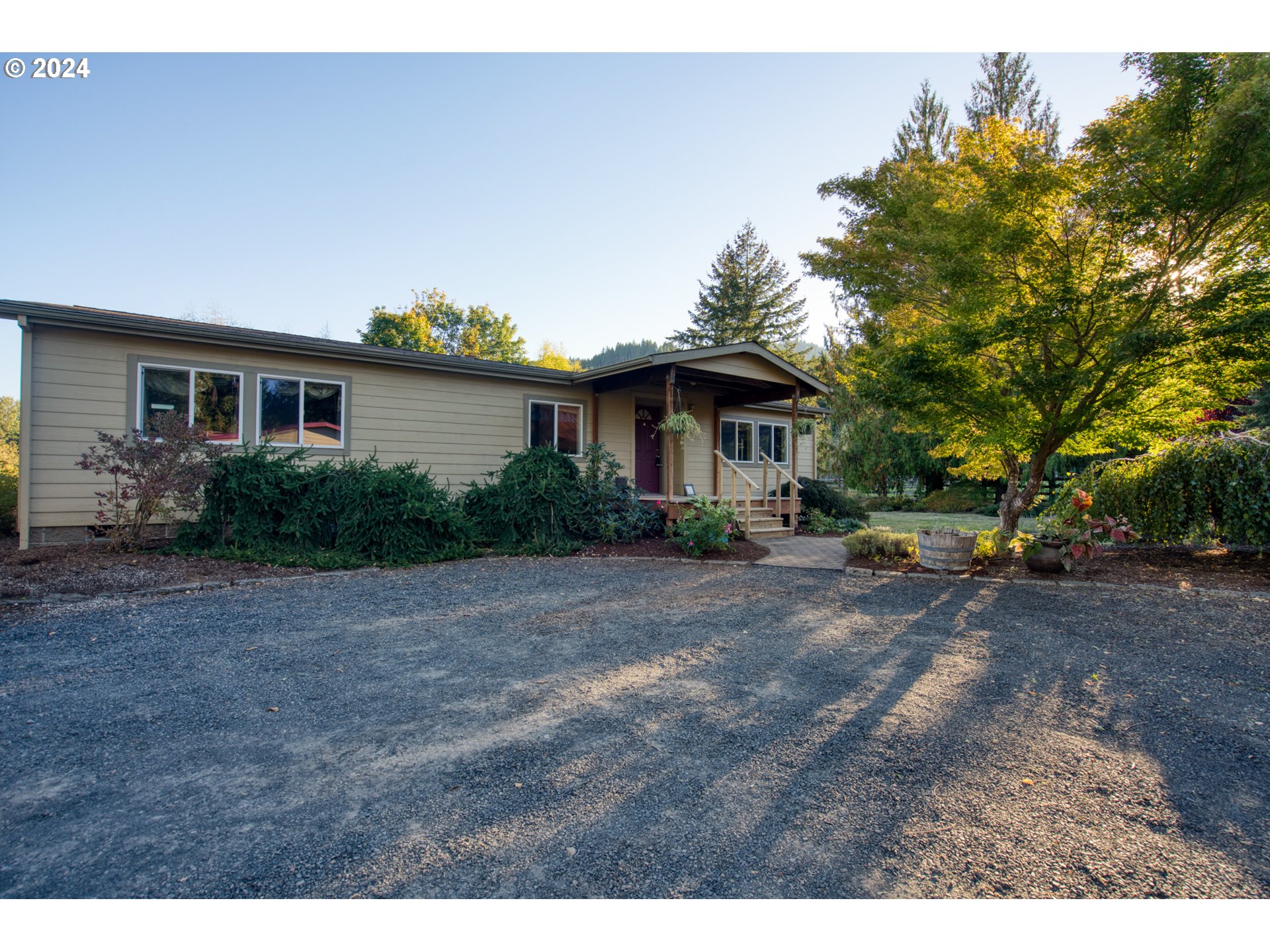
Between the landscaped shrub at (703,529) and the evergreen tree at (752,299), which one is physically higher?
the evergreen tree at (752,299)

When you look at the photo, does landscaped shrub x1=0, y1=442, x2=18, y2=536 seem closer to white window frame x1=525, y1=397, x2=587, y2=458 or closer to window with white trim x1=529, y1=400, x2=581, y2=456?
white window frame x1=525, y1=397, x2=587, y2=458

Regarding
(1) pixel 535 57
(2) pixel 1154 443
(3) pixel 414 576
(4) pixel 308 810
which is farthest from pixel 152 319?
(2) pixel 1154 443

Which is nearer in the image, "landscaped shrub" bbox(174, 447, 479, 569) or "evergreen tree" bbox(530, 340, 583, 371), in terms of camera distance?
"landscaped shrub" bbox(174, 447, 479, 569)

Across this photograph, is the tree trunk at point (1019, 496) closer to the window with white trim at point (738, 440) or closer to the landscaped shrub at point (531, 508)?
the landscaped shrub at point (531, 508)

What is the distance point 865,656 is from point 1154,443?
6.72 meters

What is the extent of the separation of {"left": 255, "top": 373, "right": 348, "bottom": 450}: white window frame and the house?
0.02m

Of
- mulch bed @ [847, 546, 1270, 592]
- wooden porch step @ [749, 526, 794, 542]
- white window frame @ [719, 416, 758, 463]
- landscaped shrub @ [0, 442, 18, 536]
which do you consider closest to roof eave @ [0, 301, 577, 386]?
landscaped shrub @ [0, 442, 18, 536]

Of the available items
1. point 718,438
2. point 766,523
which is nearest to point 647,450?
point 718,438

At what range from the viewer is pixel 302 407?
9.10 metres

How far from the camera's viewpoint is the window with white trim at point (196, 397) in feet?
26.3

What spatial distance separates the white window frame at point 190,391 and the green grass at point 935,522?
11770mm

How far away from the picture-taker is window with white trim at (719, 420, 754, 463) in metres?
14.2

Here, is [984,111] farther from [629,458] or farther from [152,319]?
[152,319]

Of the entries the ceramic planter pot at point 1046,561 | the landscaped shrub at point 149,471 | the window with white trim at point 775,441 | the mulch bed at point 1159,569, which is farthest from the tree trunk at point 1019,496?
the landscaped shrub at point 149,471
